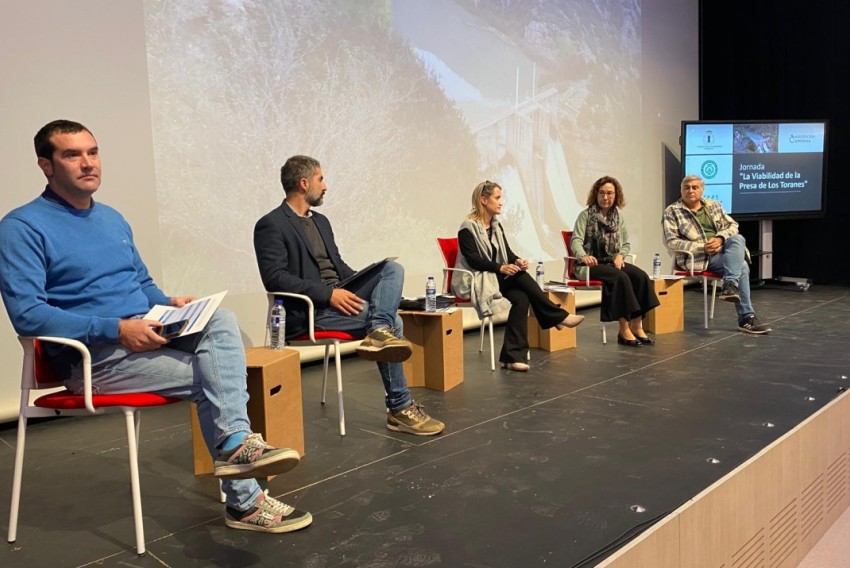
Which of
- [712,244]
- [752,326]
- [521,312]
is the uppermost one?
[712,244]

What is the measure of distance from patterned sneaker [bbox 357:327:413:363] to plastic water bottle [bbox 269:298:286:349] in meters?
0.30

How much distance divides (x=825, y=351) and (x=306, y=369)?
3.11 metres

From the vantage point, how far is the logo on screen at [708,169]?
22.9ft

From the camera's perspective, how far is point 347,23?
437 centimetres

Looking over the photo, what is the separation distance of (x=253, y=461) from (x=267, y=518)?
0.26m

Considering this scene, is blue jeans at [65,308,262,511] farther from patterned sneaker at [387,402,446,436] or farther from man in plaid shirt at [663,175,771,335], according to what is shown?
man in plaid shirt at [663,175,771,335]

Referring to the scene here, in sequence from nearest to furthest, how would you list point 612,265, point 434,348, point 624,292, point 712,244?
1. point 434,348
2. point 624,292
3. point 612,265
4. point 712,244

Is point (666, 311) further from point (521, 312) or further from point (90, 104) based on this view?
point (90, 104)

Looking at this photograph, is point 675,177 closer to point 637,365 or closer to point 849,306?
point 849,306

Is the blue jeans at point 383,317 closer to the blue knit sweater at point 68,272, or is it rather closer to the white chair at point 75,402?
the blue knit sweater at point 68,272

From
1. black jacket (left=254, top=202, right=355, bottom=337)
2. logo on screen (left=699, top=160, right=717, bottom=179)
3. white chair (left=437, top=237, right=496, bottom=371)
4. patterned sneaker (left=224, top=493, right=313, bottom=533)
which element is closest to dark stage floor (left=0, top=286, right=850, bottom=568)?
patterned sneaker (left=224, top=493, right=313, bottom=533)

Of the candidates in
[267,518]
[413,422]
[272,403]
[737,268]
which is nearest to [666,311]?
[737,268]

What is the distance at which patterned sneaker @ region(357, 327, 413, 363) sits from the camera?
2.62m

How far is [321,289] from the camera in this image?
278 cm
